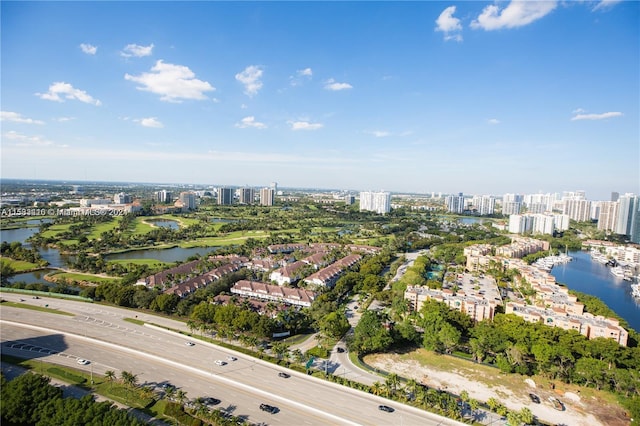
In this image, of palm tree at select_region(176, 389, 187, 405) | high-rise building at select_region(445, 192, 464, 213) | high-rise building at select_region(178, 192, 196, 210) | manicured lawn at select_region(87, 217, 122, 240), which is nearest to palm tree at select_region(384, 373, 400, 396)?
palm tree at select_region(176, 389, 187, 405)

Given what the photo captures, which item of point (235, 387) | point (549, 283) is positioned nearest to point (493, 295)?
point (549, 283)

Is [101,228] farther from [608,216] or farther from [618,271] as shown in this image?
[608,216]

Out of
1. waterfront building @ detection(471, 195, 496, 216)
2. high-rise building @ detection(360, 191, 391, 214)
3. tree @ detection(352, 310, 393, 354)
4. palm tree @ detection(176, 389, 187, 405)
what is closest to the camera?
palm tree @ detection(176, 389, 187, 405)

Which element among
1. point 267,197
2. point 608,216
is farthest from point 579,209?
point 267,197

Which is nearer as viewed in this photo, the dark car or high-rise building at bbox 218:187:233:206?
the dark car

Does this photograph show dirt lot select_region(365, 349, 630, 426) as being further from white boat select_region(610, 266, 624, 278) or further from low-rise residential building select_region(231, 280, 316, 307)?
white boat select_region(610, 266, 624, 278)

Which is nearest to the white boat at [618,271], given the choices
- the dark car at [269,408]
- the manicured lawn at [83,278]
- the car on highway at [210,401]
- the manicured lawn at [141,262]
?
the dark car at [269,408]

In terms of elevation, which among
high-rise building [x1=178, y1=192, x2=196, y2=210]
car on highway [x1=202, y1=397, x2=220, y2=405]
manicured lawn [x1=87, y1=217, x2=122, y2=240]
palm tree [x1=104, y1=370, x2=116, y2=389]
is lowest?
car on highway [x1=202, y1=397, x2=220, y2=405]

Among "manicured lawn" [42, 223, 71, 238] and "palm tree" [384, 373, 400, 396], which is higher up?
"manicured lawn" [42, 223, 71, 238]
